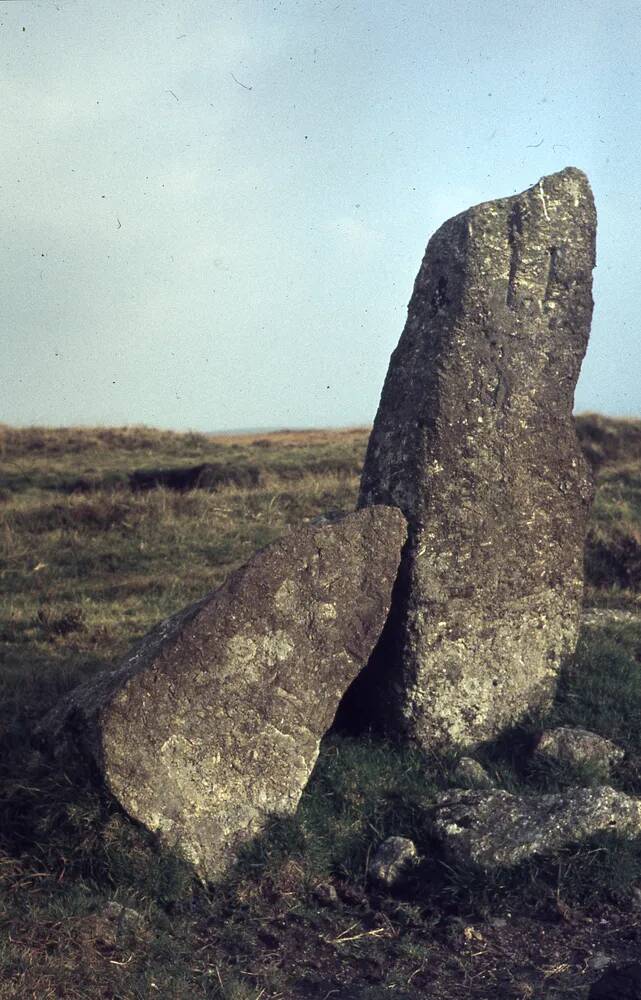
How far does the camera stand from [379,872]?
6277 mm

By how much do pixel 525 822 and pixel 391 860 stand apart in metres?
0.83

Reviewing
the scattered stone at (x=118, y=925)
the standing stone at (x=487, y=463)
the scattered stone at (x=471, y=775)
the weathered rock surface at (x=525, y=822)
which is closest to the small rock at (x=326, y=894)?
the weathered rock surface at (x=525, y=822)

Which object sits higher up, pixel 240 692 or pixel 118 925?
pixel 240 692

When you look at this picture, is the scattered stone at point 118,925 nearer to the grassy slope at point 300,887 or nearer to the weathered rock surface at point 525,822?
the grassy slope at point 300,887

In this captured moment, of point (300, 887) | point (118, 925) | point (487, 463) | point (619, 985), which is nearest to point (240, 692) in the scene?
point (300, 887)

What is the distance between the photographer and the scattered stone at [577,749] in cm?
735

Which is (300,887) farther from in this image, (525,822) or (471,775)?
(471,775)

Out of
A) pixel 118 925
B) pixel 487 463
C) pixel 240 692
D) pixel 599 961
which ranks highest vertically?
pixel 487 463

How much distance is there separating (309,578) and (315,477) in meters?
12.1

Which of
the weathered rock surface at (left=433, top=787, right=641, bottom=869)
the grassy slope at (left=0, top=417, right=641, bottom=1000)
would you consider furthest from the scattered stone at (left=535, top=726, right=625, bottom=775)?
the weathered rock surface at (left=433, top=787, right=641, bottom=869)

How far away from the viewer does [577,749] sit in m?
7.39

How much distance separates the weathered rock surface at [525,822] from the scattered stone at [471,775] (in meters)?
0.41

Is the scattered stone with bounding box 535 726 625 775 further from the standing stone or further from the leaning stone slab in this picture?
the leaning stone slab

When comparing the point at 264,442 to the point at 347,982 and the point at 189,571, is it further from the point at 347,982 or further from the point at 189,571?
the point at 347,982
